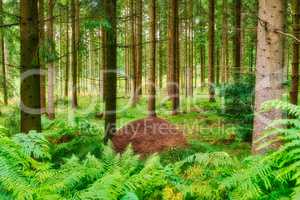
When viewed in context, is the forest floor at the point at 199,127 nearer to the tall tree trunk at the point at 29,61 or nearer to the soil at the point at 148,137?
the soil at the point at 148,137

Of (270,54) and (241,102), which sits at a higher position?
(270,54)

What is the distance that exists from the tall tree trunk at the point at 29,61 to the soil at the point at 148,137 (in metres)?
3.56

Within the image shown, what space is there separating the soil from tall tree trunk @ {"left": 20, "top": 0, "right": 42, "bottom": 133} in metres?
3.56

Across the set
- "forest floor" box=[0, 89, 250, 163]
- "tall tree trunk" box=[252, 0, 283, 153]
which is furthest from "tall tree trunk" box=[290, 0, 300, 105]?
"tall tree trunk" box=[252, 0, 283, 153]

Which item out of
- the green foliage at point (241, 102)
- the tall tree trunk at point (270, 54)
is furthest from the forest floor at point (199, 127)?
the tall tree trunk at point (270, 54)

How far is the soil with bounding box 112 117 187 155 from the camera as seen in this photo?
10336mm

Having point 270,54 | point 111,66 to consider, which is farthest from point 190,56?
point 270,54

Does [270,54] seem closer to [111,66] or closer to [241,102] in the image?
[111,66]

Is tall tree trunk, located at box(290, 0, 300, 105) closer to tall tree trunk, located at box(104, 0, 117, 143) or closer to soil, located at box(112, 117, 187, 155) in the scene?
soil, located at box(112, 117, 187, 155)

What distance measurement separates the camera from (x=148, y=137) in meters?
10.9

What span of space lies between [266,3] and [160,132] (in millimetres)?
5840

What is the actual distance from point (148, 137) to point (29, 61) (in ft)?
15.5

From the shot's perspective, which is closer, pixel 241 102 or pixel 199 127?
pixel 241 102

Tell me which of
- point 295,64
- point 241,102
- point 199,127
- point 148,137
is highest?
point 295,64
